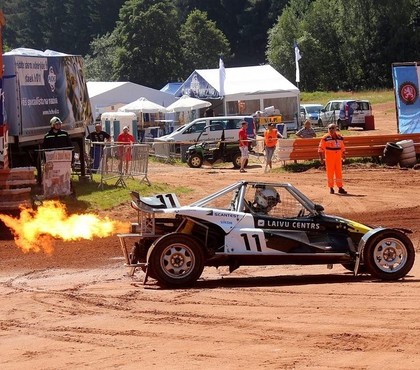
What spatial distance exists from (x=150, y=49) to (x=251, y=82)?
157 feet

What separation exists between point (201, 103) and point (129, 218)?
29.4 meters

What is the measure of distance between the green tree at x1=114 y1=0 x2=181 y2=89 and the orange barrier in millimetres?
67355

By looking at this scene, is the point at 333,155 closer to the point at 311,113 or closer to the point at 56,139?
the point at 56,139

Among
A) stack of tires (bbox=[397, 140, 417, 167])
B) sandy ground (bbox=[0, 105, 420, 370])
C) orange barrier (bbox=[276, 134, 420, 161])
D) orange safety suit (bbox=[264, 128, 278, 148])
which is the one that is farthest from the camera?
orange safety suit (bbox=[264, 128, 278, 148])

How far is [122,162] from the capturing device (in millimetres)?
25828

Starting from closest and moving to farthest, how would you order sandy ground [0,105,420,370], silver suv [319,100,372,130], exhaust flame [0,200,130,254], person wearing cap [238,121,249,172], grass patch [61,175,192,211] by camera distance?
sandy ground [0,105,420,370] → exhaust flame [0,200,130,254] → grass patch [61,175,192,211] → person wearing cap [238,121,249,172] → silver suv [319,100,372,130]

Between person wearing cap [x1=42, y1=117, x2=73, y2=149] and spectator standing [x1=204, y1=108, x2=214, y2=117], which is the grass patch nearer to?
person wearing cap [x1=42, y1=117, x2=73, y2=149]

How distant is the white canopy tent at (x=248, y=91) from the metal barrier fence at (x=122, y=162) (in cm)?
2699

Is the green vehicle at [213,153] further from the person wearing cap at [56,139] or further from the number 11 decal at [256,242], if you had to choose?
the number 11 decal at [256,242]

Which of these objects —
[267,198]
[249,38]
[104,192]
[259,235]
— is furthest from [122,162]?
[249,38]

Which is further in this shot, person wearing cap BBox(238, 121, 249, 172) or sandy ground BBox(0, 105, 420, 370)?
person wearing cap BBox(238, 121, 249, 172)

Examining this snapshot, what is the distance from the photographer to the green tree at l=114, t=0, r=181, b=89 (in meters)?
99.5


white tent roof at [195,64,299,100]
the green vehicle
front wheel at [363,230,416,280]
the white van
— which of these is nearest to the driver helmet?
front wheel at [363,230,416,280]

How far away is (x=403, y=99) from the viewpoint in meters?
34.3
